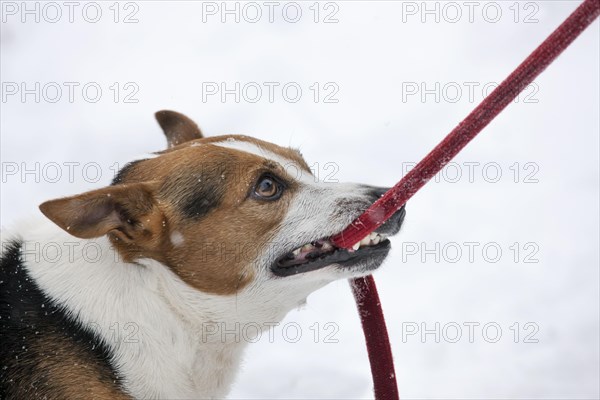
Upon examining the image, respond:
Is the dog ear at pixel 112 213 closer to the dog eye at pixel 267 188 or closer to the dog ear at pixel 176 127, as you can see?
the dog eye at pixel 267 188

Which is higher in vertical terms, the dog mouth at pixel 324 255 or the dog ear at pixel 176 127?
the dog ear at pixel 176 127

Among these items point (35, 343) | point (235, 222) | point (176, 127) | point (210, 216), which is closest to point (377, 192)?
point (235, 222)

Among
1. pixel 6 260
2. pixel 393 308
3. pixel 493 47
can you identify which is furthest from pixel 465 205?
pixel 6 260

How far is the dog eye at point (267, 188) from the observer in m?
4.02

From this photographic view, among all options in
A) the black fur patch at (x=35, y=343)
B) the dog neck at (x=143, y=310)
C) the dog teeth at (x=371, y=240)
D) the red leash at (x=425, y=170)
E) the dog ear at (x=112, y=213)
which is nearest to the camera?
the red leash at (x=425, y=170)

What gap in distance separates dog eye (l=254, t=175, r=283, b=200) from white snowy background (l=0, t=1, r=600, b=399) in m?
1.95

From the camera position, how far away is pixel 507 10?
8.18 m

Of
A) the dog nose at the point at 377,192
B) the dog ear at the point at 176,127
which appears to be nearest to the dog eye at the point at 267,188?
the dog nose at the point at 377,192

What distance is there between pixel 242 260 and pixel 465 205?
335 cm

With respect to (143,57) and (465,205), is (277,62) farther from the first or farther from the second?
(465,205)

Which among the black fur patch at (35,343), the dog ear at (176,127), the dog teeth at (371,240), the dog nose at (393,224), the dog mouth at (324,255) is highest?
the dog ear at (176,127)

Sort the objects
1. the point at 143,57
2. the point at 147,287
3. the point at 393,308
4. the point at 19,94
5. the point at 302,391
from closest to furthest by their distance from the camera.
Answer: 1. the point at 147,287
2. the point at 302,391
3. the point at 393,308
4. the point at 19,94
5. the point at 143,57

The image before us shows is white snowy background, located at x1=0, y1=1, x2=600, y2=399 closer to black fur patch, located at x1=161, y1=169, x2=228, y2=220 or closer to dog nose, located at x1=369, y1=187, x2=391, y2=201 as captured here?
dog nose, located at x1=369, y1=187, x2=391, y2=201

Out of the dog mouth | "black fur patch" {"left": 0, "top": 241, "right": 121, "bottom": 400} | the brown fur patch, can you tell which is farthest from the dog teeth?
"black fur patch" {"left": 0, "top": 241, "right": 121, "bottom": 400}
